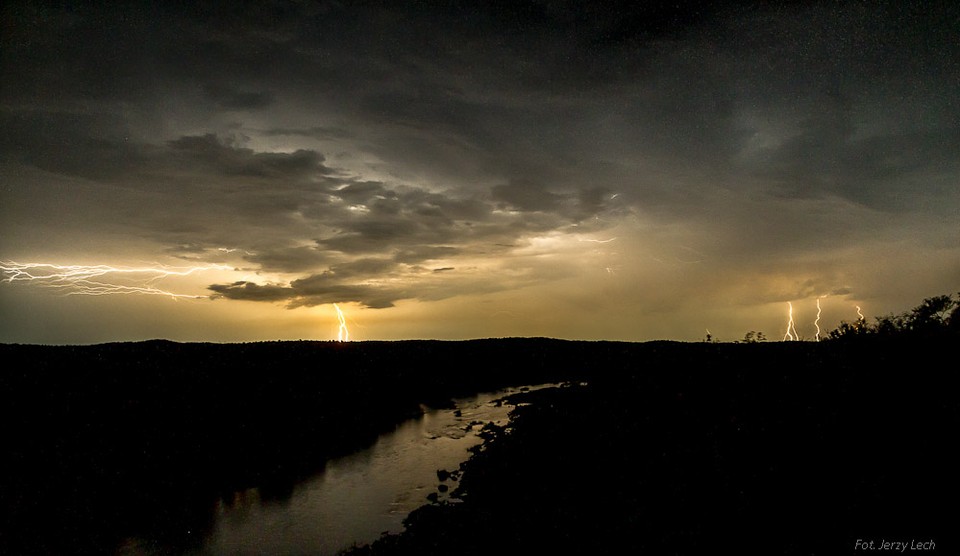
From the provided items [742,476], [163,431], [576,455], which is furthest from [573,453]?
[163,431]

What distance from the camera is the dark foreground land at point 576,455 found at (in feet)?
35.4

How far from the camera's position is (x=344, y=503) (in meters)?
19.7

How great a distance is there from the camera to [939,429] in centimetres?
1216

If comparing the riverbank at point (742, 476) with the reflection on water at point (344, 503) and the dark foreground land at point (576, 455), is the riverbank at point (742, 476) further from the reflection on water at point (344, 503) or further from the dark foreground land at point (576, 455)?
the reflection on water at point (344, 503)

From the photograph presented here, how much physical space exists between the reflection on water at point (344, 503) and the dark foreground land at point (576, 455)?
45.0 inches

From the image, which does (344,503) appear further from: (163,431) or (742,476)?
(163,431)

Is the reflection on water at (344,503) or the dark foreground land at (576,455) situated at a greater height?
the dark foreground land at (576,455)

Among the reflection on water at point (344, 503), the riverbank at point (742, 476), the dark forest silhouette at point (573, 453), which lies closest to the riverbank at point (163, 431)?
the dark forest silhouette at point (573, 453)

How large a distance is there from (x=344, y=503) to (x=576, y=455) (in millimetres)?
10056

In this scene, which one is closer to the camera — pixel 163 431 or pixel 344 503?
pixel 344 503

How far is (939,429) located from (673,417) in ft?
30.6

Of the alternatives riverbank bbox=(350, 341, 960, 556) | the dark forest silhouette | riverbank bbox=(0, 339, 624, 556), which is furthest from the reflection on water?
riverbank bbox=(350, 341, 960, 556)

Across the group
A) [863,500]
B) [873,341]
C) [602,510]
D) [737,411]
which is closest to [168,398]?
[602,510]

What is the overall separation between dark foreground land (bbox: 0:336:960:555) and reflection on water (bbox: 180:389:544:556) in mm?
1143
